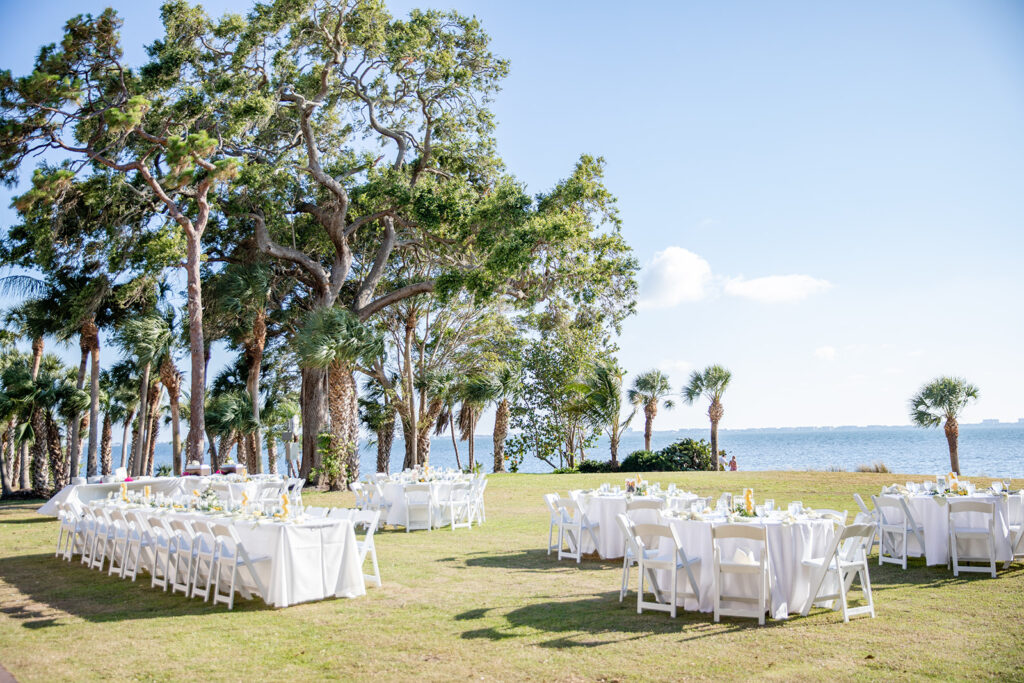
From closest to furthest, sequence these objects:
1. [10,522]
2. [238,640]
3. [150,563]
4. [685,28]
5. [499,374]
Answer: [238,640] → [150,563] → [685,28] → [10,522] → [499,374]

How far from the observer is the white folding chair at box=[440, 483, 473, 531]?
46.8 feet

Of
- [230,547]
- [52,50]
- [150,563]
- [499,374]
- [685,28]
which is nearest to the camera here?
[230,547]

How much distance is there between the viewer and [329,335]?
69.1 feet

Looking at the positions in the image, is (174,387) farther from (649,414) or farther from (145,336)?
(649,414)

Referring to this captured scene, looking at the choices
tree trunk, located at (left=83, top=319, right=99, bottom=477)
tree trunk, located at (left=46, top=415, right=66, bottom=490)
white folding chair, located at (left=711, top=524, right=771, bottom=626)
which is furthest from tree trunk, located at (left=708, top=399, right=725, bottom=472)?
white folding chair, located at (left=711, top=524, right=771, bottom=626)

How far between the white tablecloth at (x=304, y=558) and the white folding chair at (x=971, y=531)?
686cm

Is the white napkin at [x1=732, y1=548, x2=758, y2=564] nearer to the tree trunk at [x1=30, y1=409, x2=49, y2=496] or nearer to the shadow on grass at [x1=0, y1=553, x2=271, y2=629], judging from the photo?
the shadow on grass at [x1=0, y1=553, x2=271, y2=629]

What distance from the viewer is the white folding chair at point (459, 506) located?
46.8 ft

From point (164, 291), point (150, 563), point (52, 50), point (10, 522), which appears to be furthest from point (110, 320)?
point (150, 563)

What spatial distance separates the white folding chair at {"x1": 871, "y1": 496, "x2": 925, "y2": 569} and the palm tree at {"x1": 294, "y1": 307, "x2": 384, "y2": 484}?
14.5 m

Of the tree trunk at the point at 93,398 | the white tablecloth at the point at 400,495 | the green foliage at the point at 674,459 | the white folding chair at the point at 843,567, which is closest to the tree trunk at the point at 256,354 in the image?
the tree trunk at the point at 93,398

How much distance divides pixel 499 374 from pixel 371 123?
1029 cm

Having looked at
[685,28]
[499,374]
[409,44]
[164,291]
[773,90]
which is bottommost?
[499,374]

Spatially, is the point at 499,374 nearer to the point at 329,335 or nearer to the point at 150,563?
the point at 329,335
